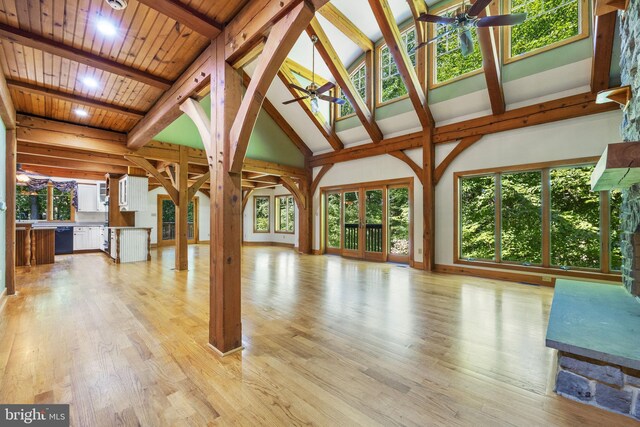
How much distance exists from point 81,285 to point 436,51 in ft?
26.4

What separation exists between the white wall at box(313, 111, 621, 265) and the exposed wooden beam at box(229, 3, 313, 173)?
4915 mm

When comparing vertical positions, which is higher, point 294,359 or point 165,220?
point 165,220

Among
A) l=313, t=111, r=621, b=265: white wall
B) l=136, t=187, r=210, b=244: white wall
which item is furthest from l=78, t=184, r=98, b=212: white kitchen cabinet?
l=313, t=111, r=621, b=265: white wall

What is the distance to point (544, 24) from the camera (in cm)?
468

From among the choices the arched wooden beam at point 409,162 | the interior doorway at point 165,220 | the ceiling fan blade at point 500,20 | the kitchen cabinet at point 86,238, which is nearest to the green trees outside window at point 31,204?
the kitchen cabinet at point 86,238

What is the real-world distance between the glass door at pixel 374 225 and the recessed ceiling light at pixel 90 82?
19.1 feet

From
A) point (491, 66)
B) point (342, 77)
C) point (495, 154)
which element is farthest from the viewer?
point (342, 77)

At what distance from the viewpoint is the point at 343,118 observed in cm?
743

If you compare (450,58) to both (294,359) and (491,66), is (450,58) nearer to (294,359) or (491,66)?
(491,66)

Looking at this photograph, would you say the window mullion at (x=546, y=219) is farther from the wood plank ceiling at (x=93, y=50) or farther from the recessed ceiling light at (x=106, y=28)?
the recessed ceiling light at (x=106, y=28)

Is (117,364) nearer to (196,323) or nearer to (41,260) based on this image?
(196,323)

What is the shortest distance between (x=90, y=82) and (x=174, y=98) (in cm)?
110

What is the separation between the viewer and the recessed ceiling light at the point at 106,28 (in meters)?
2.21

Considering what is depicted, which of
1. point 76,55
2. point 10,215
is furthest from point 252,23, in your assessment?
point 10,215
